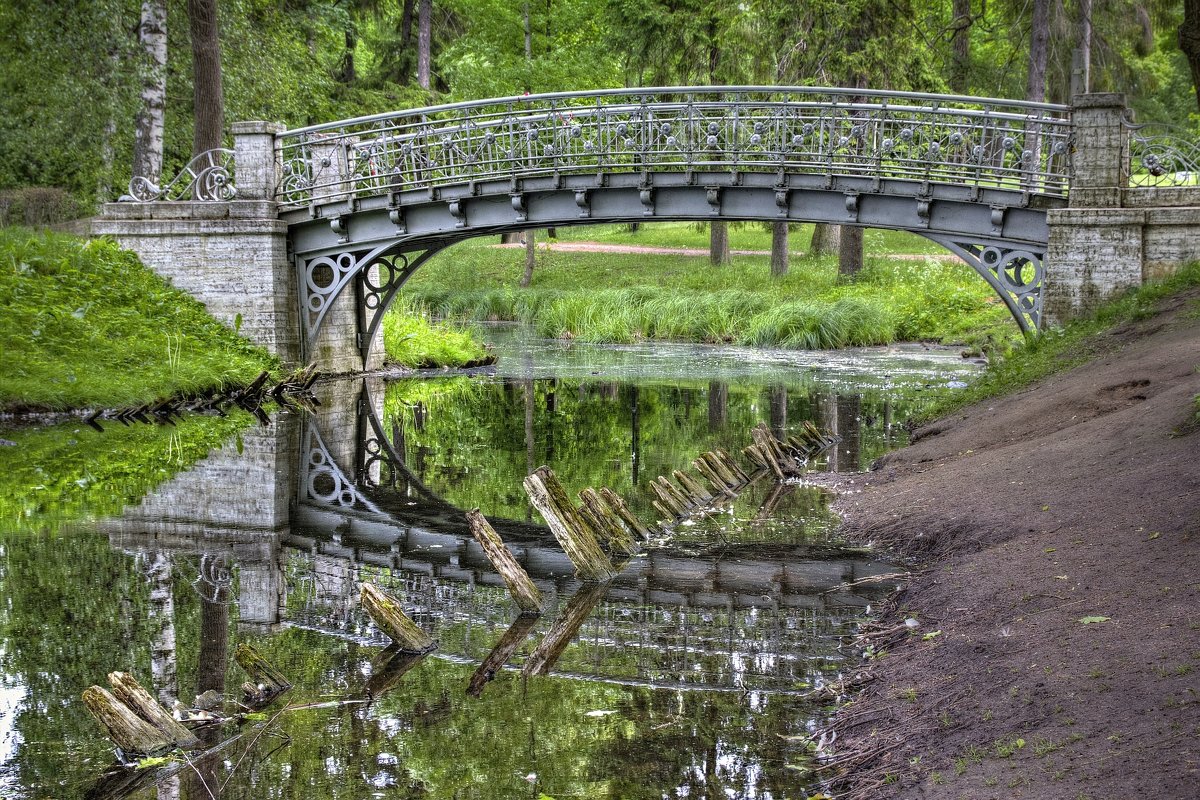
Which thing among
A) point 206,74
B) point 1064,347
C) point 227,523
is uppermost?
point 206,74

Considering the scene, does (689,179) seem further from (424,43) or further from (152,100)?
(424,43)

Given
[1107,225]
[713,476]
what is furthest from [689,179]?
[713,476]

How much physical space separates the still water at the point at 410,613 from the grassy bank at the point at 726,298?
11230mm

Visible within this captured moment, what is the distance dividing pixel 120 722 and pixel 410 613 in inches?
106

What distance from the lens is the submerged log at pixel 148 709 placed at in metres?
5.52

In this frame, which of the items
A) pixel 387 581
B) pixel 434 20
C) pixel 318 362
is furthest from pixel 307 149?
pixel 434 20

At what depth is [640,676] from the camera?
21.5 ft

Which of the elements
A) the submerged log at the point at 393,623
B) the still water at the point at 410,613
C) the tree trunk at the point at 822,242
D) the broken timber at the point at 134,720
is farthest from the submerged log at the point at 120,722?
the tree trunk at the point at 822,242

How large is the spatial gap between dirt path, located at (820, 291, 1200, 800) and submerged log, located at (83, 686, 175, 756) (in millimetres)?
3043

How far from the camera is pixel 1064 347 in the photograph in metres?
Answer: 14.4

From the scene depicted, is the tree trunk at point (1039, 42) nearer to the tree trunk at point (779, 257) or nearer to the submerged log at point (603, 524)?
the tree trunk at point (779, 257)

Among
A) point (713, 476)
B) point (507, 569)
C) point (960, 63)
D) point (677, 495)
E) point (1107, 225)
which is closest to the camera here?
point (507, 569)

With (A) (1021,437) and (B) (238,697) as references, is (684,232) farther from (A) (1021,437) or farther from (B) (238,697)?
(B) (238,697)

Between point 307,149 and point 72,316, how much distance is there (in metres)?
5.71
